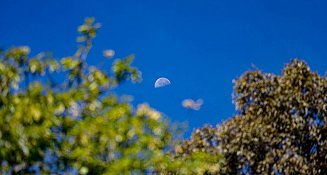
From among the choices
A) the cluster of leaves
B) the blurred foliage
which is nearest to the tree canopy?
the blurred foliage

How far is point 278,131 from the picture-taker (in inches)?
944

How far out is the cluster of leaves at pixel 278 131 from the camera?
2333 centimetres

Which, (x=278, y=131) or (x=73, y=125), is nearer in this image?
(x=73, y=125)

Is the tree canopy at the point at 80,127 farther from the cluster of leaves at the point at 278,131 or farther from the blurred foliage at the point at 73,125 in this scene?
the cluster of leaves at the point at 278,131

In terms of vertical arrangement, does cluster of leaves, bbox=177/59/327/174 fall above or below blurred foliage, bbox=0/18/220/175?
above

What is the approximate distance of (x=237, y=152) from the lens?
2391cm

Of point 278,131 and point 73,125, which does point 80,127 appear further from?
point 278,131

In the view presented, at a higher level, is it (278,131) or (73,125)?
(278,131)

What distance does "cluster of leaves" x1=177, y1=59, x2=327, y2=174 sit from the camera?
76.5 ft

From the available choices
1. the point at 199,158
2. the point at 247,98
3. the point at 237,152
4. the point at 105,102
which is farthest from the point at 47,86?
the point at 247,98

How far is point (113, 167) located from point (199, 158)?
7.04ft

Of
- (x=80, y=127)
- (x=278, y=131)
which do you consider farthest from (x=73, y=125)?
(x=278, y=131)

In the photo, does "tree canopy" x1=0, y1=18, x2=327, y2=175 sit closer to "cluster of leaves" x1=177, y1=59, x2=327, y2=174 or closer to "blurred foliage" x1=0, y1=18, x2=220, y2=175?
"blurred foliage" x1=0, y1=18, x2=220, y2=175

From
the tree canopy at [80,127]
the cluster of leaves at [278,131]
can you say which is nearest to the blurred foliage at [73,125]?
the tree canopy at [80,127]
